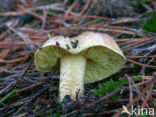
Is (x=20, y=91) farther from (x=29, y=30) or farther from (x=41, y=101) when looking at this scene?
(x=29, y=30)

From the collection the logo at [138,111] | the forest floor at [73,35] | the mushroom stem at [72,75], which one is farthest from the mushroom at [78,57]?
the logo at [138,111]

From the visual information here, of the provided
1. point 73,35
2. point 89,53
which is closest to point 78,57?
point 89,53

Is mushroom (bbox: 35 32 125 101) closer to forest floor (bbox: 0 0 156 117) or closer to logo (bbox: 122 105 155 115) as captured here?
forest floor (bbox: 0 0 156 117)

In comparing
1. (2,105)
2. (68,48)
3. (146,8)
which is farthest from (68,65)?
(146,8)

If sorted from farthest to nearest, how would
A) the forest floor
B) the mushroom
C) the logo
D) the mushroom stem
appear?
the mushroom stem
the mushroom
the forest floor
the logo

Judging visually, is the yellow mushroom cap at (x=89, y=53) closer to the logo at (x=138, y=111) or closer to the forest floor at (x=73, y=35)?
the forest floor at (x=73, y=35)

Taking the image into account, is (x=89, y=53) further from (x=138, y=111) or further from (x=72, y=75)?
(x=138, y=111)

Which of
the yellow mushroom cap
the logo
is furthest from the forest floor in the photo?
the yellow mushroom cap
